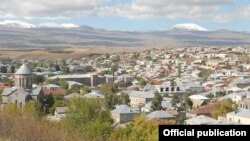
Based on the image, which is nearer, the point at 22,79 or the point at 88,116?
the point at 88,116

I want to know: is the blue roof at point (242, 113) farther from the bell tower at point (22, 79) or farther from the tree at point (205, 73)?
the tree at point (205, 73)

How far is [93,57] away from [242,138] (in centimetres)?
11627

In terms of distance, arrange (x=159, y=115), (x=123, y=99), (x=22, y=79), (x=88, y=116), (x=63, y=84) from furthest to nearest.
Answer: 1. (x=63, y=84)
2. (x=123, y=99)
3. (x=22, y=79)
4. (x=159, y=115)
5. (x=88, y=116)

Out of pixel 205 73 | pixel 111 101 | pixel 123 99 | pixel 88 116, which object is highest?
pixel 88 116

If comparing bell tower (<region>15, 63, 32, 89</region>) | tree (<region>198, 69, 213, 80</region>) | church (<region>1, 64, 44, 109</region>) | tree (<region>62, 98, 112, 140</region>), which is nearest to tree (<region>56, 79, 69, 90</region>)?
bell tower (<region>15, 63, 32, 89</region>)

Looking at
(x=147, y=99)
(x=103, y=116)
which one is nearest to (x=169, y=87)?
(x=147, y=99)

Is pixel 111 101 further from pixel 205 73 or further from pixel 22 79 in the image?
pixel 205 73

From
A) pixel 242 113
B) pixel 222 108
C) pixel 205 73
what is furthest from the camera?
pixel 205 73

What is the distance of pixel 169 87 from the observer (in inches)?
2196

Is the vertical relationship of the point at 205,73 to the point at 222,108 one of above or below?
below

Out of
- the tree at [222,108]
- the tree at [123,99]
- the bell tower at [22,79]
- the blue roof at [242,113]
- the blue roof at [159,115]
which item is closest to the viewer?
the blue roof at [159,115]

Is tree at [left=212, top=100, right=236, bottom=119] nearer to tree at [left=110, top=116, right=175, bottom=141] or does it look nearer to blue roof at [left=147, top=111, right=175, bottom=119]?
blue roof at [left=147, top=111, right=175, bottom=119]

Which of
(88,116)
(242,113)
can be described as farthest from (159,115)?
(88,116)

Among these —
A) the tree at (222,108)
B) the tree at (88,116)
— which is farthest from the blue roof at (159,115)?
the tree at (88,116)
